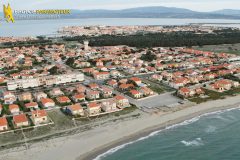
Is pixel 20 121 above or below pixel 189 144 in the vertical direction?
above

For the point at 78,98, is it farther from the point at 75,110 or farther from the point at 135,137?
the point at 135,137

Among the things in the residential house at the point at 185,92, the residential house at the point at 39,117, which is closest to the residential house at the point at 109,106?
the residential house at the point at 39,117

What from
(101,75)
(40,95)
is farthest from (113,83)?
(40,95)

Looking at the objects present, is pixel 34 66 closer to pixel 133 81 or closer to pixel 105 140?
pixel 133 81

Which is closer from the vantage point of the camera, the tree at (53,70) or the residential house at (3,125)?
the residential house at (3,125)

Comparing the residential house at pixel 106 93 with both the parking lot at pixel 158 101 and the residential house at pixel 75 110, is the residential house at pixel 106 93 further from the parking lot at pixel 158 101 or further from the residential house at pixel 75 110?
the residential house at pixel 75 110

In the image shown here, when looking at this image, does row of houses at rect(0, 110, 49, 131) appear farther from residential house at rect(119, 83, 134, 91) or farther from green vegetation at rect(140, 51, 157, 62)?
green vegetation at rect(140, 51, 157, 62)

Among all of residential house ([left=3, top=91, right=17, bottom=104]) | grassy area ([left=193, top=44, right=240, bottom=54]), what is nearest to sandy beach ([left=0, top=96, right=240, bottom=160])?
residential house ([left=3, top=91, right=17, bottom=104])
